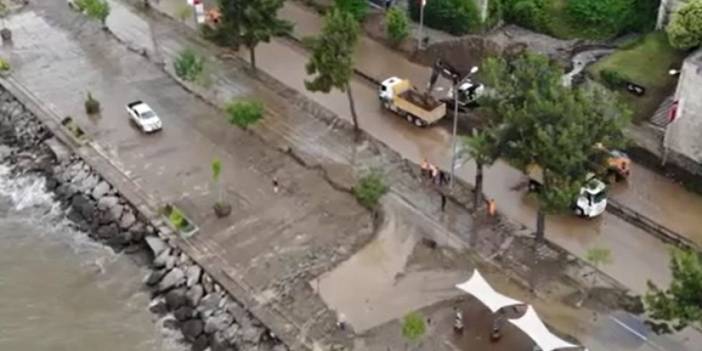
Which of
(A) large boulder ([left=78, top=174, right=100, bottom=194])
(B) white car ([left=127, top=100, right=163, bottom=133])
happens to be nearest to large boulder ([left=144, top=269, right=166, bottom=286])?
(A) large boulder ([left=78, top=174, right=100, bottom=194])

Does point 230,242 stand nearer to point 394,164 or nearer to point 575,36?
point 394,164

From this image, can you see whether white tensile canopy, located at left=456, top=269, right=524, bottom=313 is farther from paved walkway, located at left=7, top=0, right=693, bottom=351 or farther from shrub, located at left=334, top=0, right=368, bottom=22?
shrub, located at left=334, top=0, right=368, bottom=22

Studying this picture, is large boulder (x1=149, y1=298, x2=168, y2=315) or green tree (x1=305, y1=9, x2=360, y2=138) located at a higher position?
green tree (x1=305, y1=9, x2=360, y2=138)

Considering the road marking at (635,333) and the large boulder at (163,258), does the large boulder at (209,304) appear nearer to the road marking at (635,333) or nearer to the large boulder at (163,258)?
the large boulder at (163,258)

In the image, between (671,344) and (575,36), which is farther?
(575,36)

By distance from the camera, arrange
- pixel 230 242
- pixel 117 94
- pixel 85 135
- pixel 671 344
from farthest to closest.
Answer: pixel 117 94, pixel 85 135, pixel 230 242, pixel 671 344

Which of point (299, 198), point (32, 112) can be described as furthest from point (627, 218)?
point (32, 112)

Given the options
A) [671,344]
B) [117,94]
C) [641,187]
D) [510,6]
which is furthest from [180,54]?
[671,344]

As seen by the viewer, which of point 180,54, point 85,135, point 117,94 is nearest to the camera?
point 85,135
